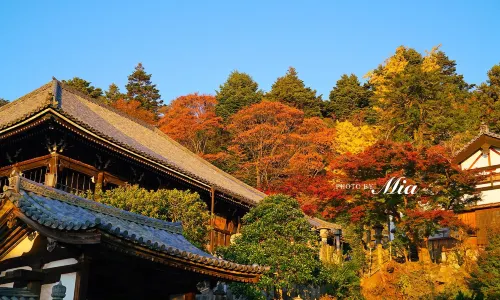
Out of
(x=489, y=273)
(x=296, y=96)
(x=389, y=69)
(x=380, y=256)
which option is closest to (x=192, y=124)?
(x=296, y=96)

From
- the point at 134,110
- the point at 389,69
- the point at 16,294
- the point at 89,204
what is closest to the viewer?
the point at 16,294

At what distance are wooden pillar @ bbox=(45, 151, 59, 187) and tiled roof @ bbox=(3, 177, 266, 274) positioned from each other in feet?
19.5

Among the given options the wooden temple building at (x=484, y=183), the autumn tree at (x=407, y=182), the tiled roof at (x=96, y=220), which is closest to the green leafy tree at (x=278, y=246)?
the tiled roof at (x=96, y=220)

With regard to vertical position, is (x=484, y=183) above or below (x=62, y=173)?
above

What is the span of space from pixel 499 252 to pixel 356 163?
271 inches

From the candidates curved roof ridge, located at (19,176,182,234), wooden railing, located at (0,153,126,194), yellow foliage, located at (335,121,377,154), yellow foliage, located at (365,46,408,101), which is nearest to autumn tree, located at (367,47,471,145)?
yellow foliage, located at (335,121,377,154)

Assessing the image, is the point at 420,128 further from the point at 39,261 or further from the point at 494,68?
the point at 39,261

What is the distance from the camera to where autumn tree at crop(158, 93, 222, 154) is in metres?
39.0

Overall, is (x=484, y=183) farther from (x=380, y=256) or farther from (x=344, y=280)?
(x=344, y=280)

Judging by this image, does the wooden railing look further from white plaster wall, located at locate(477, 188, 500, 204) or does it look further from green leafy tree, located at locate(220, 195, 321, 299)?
white plaster wall, located at locate(477, 188, 500, 204)

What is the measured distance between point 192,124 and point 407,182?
70.9ft

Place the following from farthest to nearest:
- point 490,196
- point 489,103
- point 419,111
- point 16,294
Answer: point 489,103 < point 419,111 < point 490,196 < point 16,294

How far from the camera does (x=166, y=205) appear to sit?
1490 cm

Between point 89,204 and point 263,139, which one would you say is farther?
point 263,139
